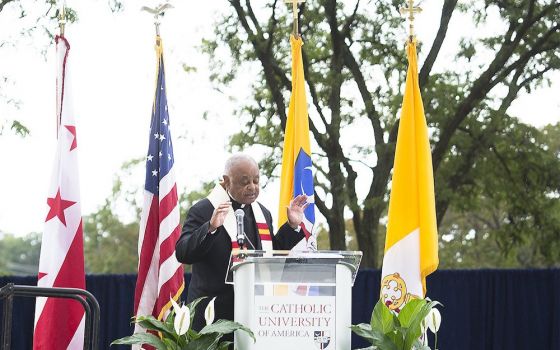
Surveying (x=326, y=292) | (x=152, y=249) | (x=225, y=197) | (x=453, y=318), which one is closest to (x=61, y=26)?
(x=152, y=249)

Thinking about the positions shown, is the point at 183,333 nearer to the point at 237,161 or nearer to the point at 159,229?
the point at 237,161

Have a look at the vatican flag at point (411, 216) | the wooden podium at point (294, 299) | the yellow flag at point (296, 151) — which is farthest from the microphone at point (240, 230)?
the yellow flag at point (296, 151)

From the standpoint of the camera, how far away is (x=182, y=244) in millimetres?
5195

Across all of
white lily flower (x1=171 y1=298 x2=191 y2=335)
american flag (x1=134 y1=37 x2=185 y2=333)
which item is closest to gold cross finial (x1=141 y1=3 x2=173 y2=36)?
american flag (x1=134 y1=37 x2=185 y2=333)

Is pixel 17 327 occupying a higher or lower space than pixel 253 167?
lower

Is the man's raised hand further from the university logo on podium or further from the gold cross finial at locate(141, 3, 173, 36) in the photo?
the gold cross finial at locate(141, 3, 173, 36)

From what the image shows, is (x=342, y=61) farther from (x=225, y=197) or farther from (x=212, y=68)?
(x=225, y=197)

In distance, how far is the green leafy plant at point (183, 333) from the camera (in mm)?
4227

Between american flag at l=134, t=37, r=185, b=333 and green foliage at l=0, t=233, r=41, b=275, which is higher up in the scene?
green foliage at l=0, t=233, r=41, b=275

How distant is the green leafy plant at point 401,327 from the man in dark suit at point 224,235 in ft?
2.94

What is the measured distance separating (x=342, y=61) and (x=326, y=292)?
28.8ft

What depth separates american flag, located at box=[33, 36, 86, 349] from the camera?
6629 millimetres

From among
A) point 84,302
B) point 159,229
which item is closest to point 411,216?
point 159,229

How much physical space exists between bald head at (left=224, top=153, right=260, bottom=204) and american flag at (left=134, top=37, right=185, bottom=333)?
5.20ft
